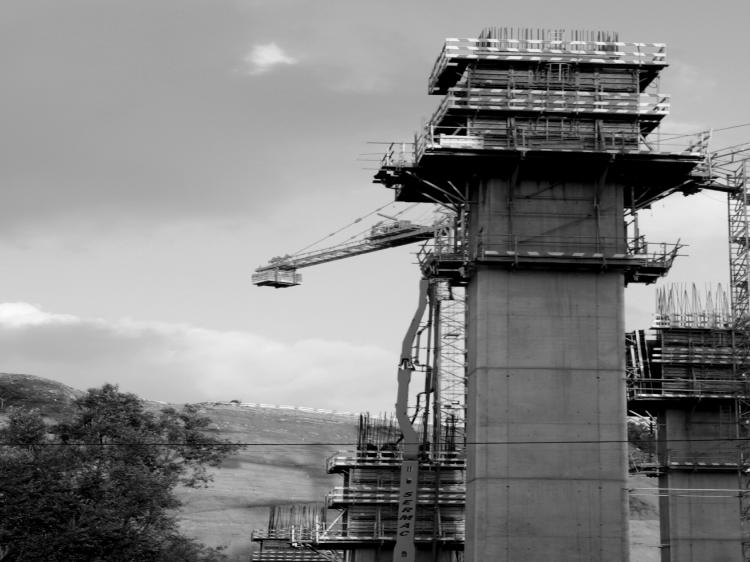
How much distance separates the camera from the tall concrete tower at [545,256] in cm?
6153

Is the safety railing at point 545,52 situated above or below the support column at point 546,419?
above

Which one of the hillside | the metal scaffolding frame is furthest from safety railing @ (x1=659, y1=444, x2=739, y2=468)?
the hillside

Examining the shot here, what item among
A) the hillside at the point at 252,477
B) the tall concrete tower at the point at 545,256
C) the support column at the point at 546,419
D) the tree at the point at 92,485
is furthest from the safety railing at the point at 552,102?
the hillside at the point at 252,477

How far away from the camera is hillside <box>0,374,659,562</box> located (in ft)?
487

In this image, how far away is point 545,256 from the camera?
6381 cm

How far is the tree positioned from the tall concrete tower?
→ 81.2ft

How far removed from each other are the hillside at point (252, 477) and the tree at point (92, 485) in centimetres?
4070

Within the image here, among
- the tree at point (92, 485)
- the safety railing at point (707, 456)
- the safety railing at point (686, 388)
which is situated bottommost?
the tree at point (92, 485)

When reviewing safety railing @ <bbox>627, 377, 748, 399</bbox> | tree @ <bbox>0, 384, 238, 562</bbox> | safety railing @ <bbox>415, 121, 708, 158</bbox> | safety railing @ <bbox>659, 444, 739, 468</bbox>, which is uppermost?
safety railing @ <bbox>415, 121, 708, 158</bbox>

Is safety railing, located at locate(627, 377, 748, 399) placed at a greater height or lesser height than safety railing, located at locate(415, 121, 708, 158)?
lesser

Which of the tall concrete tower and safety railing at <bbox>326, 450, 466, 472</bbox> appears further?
safety railing at <bbox>326, 450, 466, 472</bbox>

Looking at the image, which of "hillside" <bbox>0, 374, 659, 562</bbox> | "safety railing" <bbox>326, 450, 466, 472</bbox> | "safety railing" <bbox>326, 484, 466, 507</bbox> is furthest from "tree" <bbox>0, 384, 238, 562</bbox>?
"hillside" <bbox>0, 374, 659, 562</bbox>

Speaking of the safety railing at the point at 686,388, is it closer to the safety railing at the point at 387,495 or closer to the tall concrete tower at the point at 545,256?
the safety railing at the point at 387,495

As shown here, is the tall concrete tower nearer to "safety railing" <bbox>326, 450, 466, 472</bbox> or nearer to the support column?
the support column
